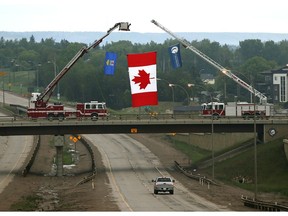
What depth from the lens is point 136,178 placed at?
375 feet

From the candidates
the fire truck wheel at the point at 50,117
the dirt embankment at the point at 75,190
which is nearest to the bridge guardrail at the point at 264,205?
the dirt embankment at the point at 75,190

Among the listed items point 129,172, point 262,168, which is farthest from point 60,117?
point 262,168

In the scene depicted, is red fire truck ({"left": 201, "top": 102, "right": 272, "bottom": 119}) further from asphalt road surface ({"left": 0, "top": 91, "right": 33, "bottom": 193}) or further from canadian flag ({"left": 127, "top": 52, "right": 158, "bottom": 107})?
asphalt road surface ({"left": 0, "top": 91, "right": 33, "bottom": 193})

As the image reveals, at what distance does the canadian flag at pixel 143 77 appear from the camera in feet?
373

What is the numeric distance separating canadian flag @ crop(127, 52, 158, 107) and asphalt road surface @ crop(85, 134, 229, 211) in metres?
9.65

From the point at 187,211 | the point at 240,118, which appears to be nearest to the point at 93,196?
the point at 187,211

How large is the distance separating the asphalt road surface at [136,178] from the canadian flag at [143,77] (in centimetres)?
965

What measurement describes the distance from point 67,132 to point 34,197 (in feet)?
102

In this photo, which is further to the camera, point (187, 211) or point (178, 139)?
point (178, 139)

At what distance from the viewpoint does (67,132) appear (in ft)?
407

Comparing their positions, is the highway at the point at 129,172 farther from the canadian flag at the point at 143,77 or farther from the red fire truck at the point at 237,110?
the red fire truck at the point at 237,110
